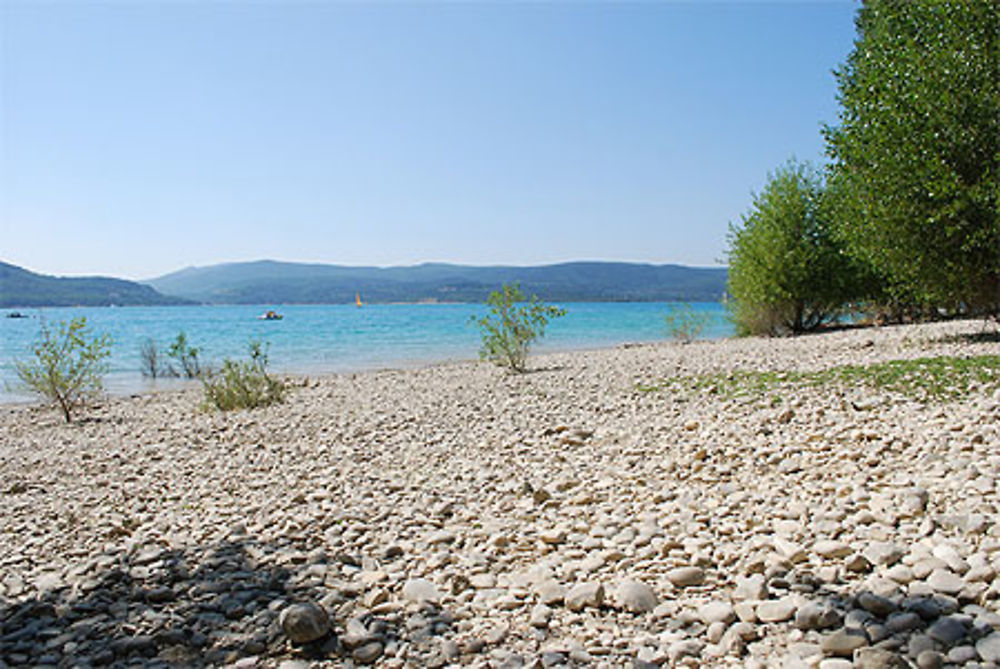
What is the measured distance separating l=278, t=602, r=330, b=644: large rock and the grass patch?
7047mm

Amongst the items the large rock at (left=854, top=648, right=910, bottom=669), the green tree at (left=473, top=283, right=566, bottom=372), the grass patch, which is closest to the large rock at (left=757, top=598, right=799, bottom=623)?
the large rock at (left=854, top=648, right=910, bottom=669)

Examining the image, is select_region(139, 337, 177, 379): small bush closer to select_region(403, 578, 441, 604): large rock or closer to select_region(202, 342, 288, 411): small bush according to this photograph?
select_region(202, 342, 288, 411): small bush

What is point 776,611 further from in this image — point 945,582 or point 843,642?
point 945,582

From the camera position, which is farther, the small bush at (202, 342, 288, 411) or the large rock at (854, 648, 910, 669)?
the small bush at (202, 342, 288, 411)

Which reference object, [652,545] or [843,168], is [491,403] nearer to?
[652,545]

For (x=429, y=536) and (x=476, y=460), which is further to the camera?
(x=476, y=460)

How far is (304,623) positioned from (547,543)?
79.6 inches

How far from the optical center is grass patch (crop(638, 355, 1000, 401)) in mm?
8031

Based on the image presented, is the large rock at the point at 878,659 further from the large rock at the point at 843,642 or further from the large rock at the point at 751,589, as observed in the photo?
the large rock at the point at 751,589

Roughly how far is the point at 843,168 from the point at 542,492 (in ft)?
45.6

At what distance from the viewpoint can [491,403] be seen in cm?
1176

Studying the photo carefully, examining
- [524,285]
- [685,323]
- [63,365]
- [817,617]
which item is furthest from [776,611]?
[524,285]

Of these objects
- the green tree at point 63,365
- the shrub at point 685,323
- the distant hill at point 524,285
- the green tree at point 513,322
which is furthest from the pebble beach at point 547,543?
the distant hill at point 524,285

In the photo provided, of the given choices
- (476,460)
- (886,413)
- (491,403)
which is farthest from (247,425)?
(886,413)
